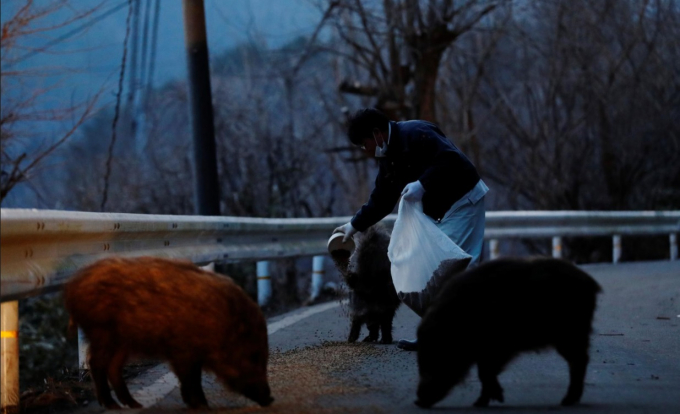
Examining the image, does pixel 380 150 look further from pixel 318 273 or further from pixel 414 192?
pixel 318 273

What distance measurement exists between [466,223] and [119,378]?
298 cm

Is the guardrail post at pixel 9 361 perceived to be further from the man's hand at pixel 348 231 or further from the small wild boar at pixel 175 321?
the man's hand at pixel 348 231

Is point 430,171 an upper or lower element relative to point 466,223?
upper

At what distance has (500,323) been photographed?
4.74 m

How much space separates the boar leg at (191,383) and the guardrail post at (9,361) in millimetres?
885

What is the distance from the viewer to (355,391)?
5.34 metres

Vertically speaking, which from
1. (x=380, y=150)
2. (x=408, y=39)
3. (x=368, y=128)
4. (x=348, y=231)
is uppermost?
(x=408, y=39)

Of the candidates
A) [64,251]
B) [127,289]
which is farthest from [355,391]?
[64,251]

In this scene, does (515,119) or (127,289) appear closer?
(127,289)

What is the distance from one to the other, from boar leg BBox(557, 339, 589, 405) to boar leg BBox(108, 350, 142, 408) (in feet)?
6.57

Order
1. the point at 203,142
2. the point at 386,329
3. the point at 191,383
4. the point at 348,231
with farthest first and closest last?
the point at 203,142
the point at 386,329
the point at 348,231
the point at 191,383

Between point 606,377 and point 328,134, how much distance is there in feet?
66.9

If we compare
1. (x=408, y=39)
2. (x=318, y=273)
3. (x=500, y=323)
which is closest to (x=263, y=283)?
(x=318, y=273)

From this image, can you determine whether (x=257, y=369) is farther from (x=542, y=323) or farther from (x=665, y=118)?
(x=665, y=118)
